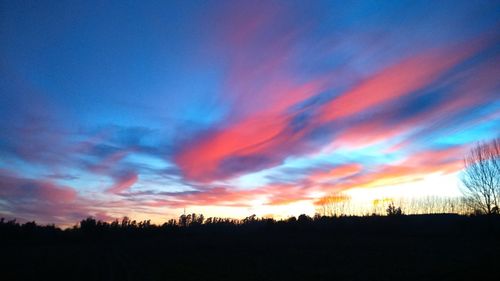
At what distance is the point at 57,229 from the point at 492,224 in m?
120

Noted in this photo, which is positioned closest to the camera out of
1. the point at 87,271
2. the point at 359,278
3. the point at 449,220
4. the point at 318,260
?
the point at 359,278

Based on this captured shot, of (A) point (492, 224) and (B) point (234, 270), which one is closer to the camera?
(B) point (234, 270)

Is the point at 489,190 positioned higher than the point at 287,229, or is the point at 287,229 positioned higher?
the point at 489,190

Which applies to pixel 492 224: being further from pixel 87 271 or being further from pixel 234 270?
pixel 87 271

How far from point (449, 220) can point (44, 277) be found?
90.0 metres

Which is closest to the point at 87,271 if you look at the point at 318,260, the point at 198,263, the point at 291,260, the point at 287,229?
the point at 198,263

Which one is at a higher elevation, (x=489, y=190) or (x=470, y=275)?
(x=489, y=190)

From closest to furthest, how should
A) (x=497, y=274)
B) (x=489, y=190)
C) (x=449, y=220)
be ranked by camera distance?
1. (x=497, y=274)
2. (x=489, y=190)
3. (x=449, y=220)

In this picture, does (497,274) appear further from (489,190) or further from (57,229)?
(57,229)

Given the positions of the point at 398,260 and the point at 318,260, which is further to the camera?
the point at 318,260

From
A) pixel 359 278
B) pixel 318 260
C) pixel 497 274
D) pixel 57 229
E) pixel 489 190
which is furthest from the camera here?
A: pixel 57 229

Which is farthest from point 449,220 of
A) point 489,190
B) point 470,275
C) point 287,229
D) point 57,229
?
point 57,229

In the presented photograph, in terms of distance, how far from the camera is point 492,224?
68750mm

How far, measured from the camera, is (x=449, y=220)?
283 ft
